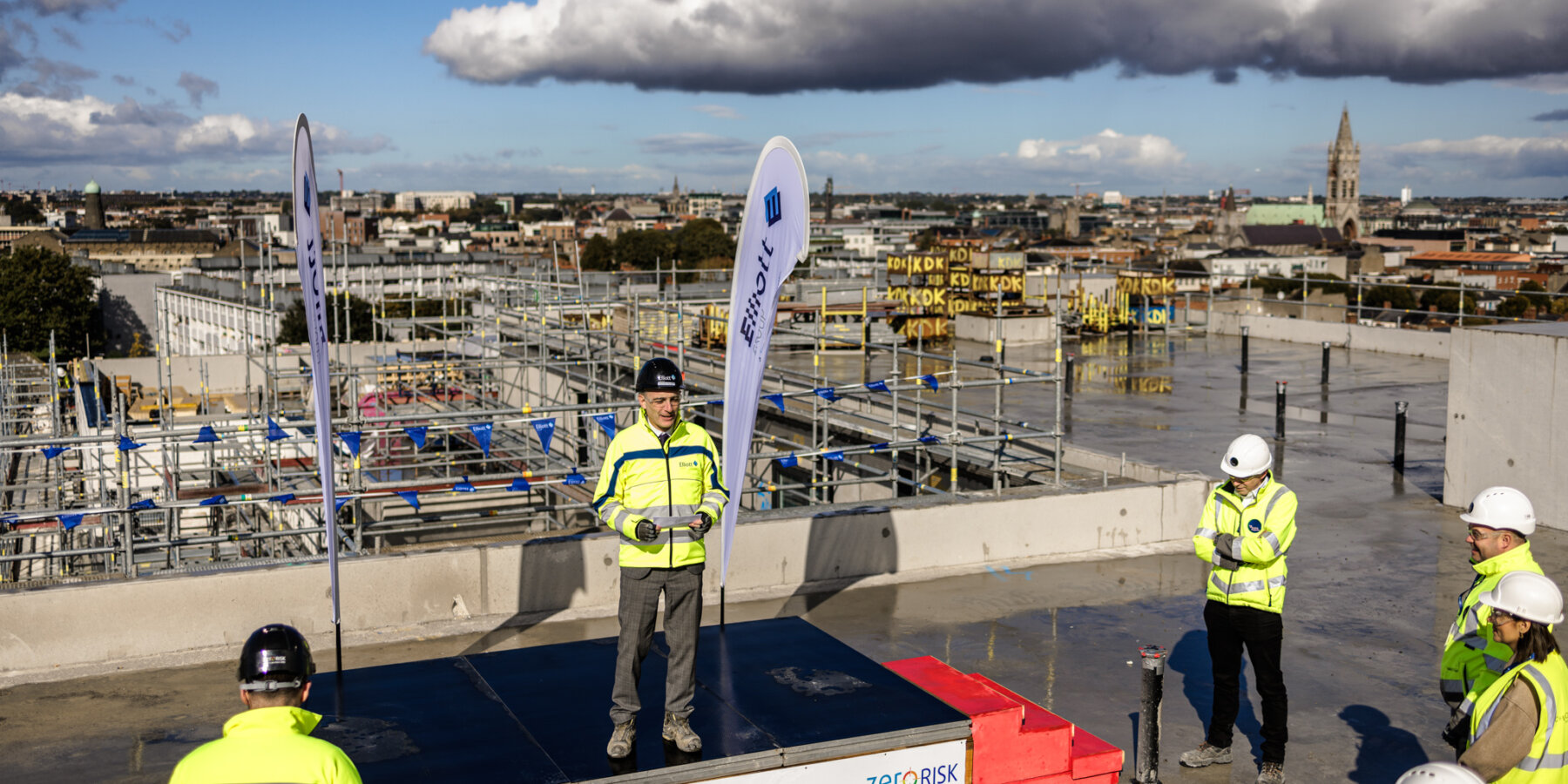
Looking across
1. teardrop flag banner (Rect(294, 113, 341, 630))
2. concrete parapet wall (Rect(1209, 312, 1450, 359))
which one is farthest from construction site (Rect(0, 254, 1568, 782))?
concrete parapet wall (Rect(1209, 312, 1450, 359))

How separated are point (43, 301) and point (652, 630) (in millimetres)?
95466

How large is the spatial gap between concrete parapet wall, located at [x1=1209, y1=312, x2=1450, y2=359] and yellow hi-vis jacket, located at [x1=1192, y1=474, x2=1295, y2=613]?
24213mm

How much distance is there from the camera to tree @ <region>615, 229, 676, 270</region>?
158 m

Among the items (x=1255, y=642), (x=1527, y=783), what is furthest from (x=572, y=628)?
(x=1527, y=783)

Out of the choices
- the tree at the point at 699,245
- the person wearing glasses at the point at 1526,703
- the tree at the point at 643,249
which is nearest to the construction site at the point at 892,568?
the person wearing glasses at the point at 1526,703

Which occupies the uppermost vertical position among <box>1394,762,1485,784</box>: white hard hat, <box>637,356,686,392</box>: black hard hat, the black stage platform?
<box>637,356,686,392</box>: black hard hat

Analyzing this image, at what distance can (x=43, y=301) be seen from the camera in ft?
282

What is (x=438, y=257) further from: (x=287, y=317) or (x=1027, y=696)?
(x=1027, y=696)

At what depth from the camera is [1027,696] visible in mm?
8688

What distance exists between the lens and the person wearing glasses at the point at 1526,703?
4.40 metres

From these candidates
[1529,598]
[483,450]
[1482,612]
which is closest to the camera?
[1529,598]

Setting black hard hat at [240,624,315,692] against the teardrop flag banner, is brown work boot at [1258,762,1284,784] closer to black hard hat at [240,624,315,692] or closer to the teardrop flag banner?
black hard hat at [240,624,315,692]

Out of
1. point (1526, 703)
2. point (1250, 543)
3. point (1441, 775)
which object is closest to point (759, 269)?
point (1250, 543)

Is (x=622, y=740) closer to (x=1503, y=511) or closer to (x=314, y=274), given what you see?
(x=314, y=274)
